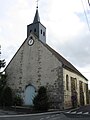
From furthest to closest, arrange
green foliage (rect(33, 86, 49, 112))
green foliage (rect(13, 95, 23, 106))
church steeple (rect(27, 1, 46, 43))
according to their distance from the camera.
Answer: church steeple (rect(27, 1, 46, 43)), green foliage (rect(13, 95, 23, 106)), green foliage (rect(33, 86, 49, 112))

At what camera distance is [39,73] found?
2930 cm

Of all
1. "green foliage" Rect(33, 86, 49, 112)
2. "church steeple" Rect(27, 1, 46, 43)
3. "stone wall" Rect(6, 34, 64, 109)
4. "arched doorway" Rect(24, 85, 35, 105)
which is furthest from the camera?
"church steeple" Rect(27, 1, 46, 43)

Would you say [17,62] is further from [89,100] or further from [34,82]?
[89,100]

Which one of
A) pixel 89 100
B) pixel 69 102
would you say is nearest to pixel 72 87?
pixel 69 102

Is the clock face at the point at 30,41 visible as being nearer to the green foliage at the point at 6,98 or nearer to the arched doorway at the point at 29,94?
the arched doorway at the point at 29,94

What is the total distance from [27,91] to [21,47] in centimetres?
676

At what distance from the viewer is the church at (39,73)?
27219mm

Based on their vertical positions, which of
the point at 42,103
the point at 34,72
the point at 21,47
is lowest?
the point at 42,103

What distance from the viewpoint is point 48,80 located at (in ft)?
92.5

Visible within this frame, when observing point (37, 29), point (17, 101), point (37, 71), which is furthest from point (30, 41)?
point (17, 101)

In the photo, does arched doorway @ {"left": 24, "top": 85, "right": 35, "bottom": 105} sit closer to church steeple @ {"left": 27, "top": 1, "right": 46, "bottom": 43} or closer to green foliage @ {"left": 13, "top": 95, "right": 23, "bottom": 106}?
green foliage @ {"left": 13, "top": 95, "right": 23, "bottom": 106}

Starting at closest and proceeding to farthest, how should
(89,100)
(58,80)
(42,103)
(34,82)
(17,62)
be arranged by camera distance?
(42,103) → (58,80) → (34,82) → (17,62) → (89,100)

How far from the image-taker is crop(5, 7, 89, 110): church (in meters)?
27.2

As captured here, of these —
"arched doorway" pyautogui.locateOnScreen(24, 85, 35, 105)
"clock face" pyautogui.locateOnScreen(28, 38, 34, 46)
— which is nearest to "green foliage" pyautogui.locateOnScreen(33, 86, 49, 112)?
"arched doorway" pyautogui.locateOnScreen(24, 85, 35, 105)
